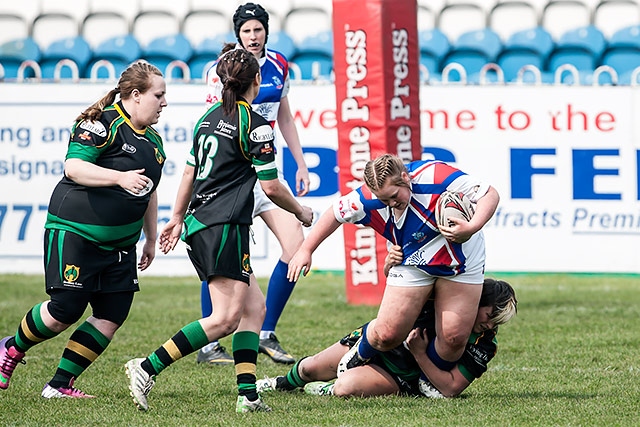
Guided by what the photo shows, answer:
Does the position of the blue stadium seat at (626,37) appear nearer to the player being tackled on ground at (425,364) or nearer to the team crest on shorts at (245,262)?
the player being tackled on ground at (425,364)

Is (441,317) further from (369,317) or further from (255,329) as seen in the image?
(369,317)

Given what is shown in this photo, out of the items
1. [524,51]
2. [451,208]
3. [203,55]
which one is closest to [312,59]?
[203,55]

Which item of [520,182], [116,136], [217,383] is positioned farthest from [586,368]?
[520,182]

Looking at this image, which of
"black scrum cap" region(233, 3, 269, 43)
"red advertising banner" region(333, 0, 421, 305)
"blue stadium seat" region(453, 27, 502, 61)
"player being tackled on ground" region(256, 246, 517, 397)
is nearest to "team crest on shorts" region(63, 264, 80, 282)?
"player being tackled on ground" region(256, 246, 517, 397)

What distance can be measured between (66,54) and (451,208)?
11555mm

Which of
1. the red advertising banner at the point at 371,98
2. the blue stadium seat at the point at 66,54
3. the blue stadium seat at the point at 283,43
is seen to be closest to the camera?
the red advertising banner at the point at 371,98

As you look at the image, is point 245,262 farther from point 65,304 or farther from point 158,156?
point 65,304

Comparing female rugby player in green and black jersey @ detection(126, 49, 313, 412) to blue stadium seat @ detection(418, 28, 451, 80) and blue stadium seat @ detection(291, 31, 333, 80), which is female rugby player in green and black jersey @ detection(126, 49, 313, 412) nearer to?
blue stadium seat @ detection(291, 31, 333, 80)

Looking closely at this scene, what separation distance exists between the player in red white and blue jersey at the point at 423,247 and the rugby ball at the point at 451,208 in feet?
0.11

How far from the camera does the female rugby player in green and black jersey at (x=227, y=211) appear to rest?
541 centimetres

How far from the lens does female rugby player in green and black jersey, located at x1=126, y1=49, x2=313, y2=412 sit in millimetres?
5406

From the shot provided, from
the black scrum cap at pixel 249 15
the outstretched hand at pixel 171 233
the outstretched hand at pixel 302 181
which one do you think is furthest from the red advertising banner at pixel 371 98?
the outstretched hand at pixel 171 233

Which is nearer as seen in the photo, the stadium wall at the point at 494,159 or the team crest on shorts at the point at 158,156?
the team crest on shorts at the point at 158,156

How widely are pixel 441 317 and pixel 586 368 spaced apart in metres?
1.63
